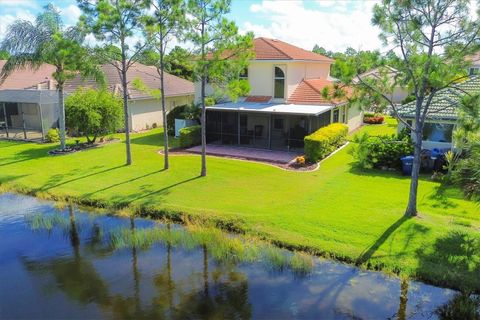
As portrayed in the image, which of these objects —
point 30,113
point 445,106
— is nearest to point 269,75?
point 445,106

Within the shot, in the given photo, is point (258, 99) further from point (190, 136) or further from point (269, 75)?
point (190, 136)

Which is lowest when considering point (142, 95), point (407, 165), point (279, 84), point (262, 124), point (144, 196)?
point (144, 196)

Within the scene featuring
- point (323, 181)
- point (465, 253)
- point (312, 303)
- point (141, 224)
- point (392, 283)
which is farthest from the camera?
point (323, 181)

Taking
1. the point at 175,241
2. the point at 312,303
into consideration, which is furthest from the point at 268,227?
the point at 312,303

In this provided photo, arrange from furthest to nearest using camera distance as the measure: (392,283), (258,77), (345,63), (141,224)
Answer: (258,77)
(141,224)
(345,63)
(392,283)

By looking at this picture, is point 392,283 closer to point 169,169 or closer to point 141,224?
point 141,224

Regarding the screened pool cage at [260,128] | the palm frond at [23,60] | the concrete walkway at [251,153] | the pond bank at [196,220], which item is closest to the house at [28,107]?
the palm frond at [23,60]
